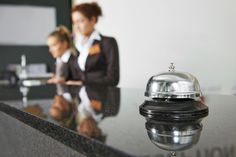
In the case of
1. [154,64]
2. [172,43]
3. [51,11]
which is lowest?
[154,64]

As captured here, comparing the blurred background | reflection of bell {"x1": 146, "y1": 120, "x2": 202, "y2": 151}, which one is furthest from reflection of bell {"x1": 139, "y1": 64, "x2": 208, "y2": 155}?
the blurred background

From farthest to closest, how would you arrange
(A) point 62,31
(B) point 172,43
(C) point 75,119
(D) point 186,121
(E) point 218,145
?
(B) point 172,43, (A) point 62,31, (C) point 75,119, (D) point 186,121, (E) point 218,145

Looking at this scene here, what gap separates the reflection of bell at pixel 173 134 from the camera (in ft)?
1.48

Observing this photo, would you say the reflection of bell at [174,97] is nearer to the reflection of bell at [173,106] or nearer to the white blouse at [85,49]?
the reflection of bell at [173,106]

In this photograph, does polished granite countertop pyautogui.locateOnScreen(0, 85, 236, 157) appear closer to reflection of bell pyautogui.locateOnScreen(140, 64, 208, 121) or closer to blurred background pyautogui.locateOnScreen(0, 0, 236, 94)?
reflection of bell pyautogui.locateOnScreen(140, 64, 208, 121)

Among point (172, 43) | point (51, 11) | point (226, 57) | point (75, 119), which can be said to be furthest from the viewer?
point (51, 11)

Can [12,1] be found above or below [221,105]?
above

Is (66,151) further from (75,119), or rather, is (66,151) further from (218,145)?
(218,145)

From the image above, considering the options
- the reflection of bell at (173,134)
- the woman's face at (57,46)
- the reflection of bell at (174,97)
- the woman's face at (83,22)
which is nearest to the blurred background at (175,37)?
the woman's face at (57,46)

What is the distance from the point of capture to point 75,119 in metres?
0.71

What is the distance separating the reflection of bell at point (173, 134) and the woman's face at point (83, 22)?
1889 mm

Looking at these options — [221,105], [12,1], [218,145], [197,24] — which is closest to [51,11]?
[12,1]

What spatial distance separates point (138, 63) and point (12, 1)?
193 centimetres

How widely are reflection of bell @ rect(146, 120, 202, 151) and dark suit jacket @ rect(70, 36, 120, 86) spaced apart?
1681mm
